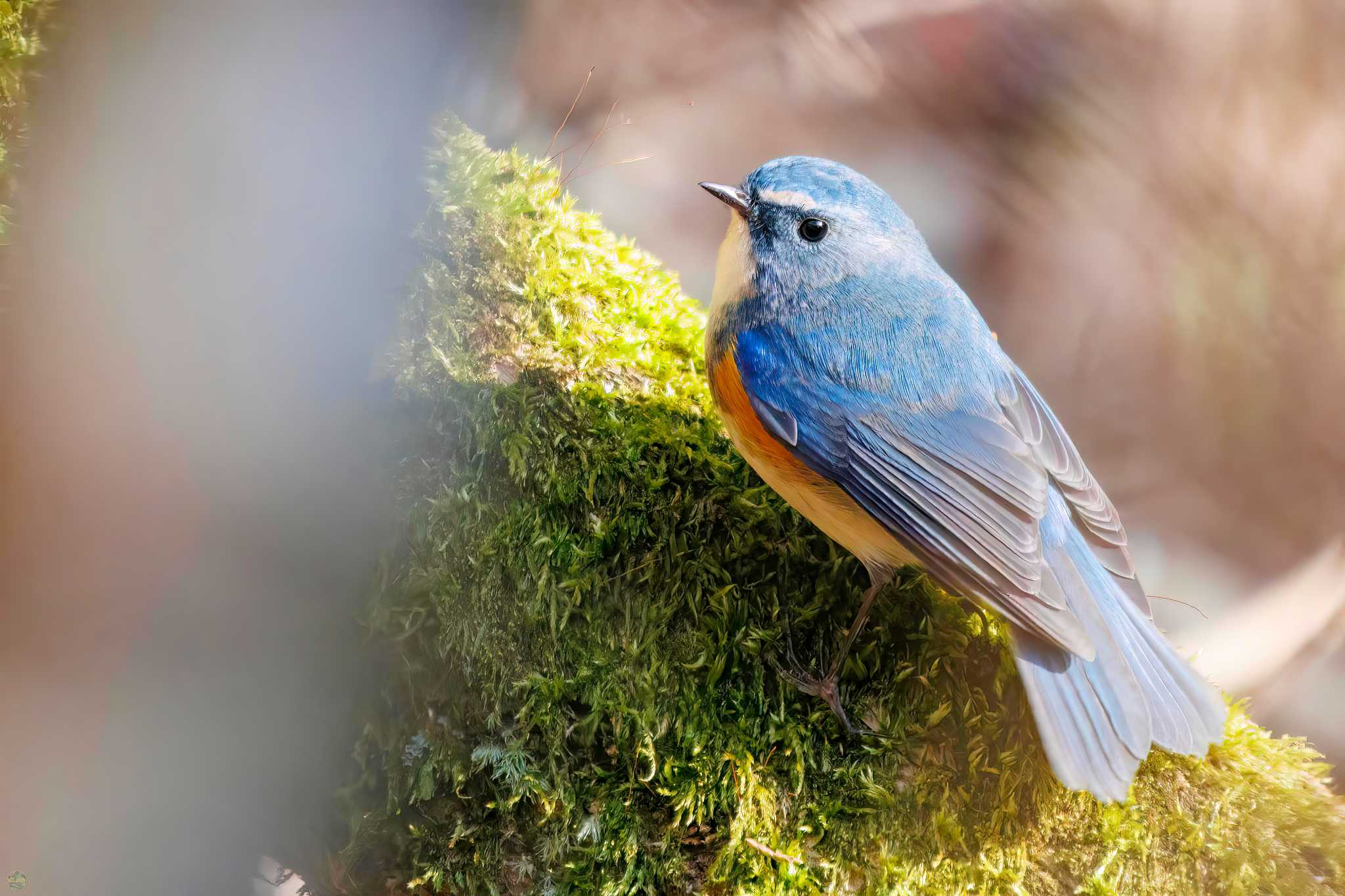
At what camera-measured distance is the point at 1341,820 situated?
157 cm

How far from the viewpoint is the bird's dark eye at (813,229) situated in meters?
1.89

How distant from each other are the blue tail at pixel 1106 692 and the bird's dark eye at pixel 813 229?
851 mm

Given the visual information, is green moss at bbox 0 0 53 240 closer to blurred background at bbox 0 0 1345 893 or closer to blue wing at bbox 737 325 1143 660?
blurred background at bbox 0 0 1345 893

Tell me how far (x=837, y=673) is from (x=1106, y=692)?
54 cm

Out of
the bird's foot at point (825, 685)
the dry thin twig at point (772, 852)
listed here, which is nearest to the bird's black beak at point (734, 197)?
the bird's foot at point (825, 685)

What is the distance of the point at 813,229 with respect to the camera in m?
1.90

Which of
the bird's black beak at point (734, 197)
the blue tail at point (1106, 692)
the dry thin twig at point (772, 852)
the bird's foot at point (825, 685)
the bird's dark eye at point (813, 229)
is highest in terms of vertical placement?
the bird's black beak at point (734, 197)

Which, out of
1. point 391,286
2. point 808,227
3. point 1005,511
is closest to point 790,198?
point 808,227

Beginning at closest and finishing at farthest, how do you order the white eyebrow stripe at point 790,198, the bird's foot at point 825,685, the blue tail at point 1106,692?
the blue tail at point 1106,692, the bird's foot at point 825,685, the white eyebrow stripe at point 790,198

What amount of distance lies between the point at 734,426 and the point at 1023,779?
3.14 ft

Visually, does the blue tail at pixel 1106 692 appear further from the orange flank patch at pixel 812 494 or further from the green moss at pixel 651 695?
the orange flank patch at pixel 812 494

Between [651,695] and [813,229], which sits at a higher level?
[813,229]

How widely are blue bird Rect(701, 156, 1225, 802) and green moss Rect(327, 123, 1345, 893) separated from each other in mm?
137

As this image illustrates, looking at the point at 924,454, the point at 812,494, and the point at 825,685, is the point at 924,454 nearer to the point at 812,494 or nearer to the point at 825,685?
the point at 812,494
